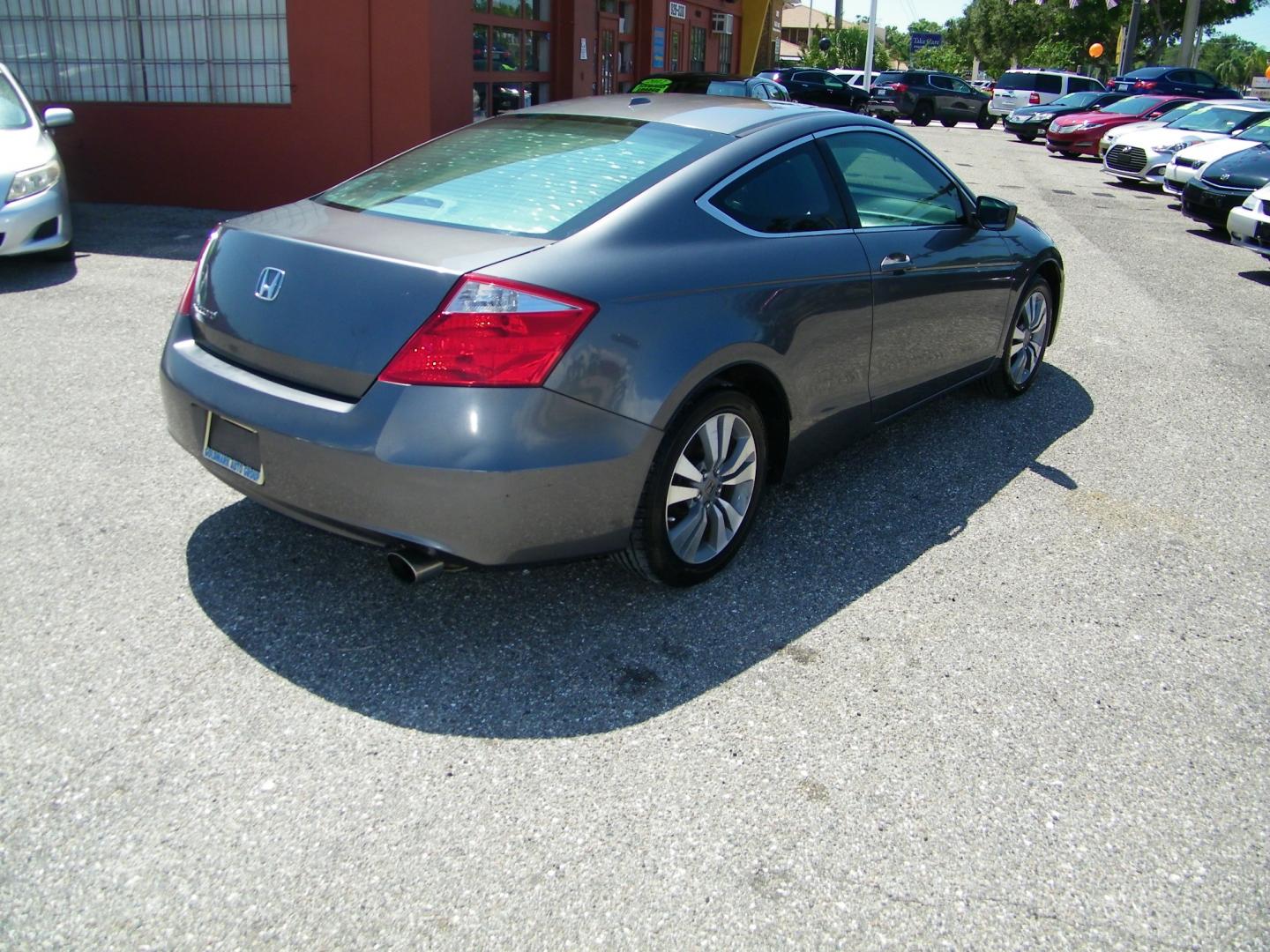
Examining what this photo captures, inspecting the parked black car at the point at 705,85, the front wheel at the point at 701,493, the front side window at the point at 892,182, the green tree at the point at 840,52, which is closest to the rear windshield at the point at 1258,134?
the parked black car at the point at 705,85

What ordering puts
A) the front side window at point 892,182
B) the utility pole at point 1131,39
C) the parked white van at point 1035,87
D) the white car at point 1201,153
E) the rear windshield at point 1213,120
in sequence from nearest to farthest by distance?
the front side window at point 892,182 → the white car at point 1201,153 → the rear windshield at point 1213,120 → the parked white van at point 1035,87 → the utility pole at point 1131,39

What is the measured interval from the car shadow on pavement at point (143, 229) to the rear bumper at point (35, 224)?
31.5 inches

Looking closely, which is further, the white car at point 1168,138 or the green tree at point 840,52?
the green tree at point 840,52

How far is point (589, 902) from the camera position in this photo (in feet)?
7.77

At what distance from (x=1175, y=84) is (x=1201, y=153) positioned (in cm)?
2156

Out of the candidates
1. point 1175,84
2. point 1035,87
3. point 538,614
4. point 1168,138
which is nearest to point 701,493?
point 538,614

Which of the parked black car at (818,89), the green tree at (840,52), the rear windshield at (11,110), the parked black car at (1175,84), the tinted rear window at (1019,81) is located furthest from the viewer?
the green tree at (840,52)

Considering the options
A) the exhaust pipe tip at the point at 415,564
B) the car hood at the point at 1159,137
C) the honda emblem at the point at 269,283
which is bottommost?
the exhaust pipe tip at the point at 415,564

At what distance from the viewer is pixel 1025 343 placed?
232 inches

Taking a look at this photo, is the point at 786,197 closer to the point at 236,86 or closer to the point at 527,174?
the point at 527,174

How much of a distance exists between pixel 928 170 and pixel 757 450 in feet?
6.26

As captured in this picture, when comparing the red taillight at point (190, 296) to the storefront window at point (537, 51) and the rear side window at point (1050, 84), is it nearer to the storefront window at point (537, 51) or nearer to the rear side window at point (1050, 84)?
the storefront window at point (537, 51)

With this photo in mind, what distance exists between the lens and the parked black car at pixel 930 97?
35.0 metres

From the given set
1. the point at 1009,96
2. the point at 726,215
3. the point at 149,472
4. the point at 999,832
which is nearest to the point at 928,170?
the point at 726,215
